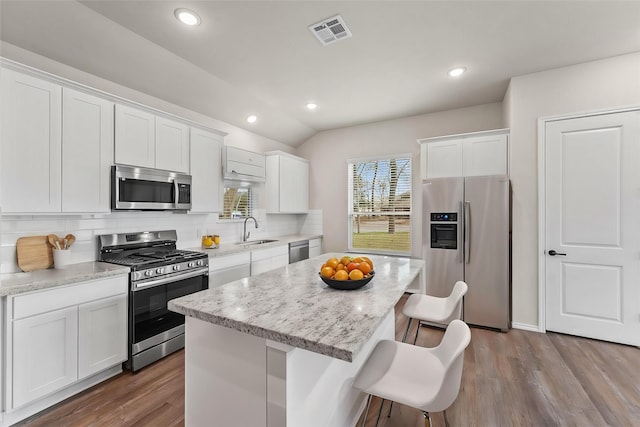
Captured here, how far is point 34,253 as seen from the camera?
7.22 ft

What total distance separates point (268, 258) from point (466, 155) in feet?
9.75

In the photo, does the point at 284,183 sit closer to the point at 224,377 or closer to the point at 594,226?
the point at 224,377

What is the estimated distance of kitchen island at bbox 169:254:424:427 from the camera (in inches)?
43.1

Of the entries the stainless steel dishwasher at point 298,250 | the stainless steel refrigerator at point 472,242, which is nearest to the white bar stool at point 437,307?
the stainless steel refrigerator at point 472,242

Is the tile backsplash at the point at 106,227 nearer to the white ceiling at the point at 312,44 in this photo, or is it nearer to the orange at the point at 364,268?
the white ceiling at the point at 312,44

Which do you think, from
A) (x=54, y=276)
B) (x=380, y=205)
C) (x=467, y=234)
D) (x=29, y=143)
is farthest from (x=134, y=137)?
(x=467, y=234)

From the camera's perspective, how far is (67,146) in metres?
2.21

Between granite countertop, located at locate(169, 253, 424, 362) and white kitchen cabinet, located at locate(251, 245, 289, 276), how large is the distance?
1.77 metres

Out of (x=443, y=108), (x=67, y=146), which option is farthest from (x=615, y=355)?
(x=67, y=146)

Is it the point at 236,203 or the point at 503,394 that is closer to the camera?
the point at 503,394

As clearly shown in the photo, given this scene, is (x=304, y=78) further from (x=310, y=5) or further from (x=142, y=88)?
(x=142, y=88)

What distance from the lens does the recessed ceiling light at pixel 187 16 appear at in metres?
2.18

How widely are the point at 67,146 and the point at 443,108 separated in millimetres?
4398

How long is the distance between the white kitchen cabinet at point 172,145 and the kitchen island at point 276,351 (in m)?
1.95
